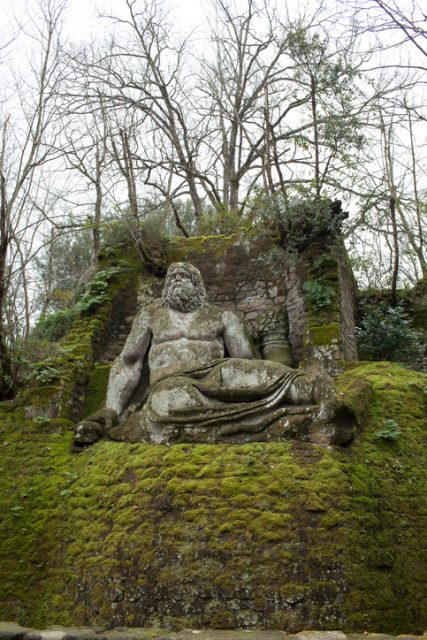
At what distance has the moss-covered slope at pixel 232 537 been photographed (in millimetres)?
3807

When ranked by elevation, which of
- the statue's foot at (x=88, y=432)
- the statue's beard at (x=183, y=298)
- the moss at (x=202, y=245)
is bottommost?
the statue's foot at (x=88, y=432)

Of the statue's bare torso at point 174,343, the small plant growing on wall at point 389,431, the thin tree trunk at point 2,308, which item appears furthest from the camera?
the thin tree trunk at point 2,308

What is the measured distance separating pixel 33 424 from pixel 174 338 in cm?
193

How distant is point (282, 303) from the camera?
27.5 feet

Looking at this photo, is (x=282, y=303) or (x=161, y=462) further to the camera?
(x=282, y=303)

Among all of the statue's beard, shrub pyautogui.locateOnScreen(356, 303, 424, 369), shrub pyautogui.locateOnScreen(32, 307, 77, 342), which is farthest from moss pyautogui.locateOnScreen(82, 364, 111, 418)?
shrub pyautogui.locateOnScreen(356, 303, 424, 369)

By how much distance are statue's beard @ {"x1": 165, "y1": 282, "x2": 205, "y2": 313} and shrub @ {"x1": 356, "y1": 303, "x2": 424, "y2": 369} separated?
3138 millimetres

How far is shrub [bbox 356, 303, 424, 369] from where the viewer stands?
8195 millimetres

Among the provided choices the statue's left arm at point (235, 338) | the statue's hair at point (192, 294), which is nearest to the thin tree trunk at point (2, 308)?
the statue's hair at point (192, 294)

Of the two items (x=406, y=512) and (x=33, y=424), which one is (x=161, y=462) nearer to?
(x=406, y=512)

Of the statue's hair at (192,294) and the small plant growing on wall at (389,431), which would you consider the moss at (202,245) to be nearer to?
the statue's hair at (192,294)

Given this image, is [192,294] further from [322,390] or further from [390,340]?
[390,340]

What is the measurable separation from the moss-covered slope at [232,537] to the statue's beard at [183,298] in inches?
63.2

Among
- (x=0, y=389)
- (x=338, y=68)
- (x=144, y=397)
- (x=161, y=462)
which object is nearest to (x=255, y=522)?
(x=161, y=462)
